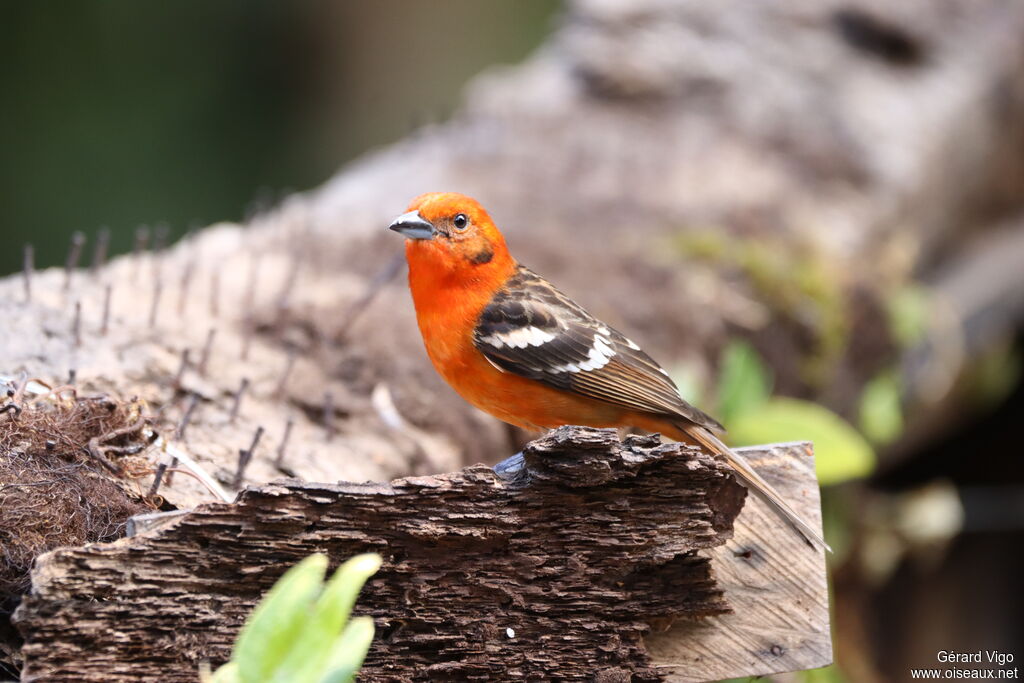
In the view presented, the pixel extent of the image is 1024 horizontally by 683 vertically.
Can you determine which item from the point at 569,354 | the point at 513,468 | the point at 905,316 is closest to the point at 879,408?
the point at 905,316

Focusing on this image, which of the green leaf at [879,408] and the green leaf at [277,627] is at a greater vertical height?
the green leaf at [879,408]

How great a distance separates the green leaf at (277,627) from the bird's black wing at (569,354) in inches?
65.8

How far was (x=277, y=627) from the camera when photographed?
175 cm

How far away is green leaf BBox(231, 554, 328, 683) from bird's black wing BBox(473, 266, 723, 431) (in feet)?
5.49

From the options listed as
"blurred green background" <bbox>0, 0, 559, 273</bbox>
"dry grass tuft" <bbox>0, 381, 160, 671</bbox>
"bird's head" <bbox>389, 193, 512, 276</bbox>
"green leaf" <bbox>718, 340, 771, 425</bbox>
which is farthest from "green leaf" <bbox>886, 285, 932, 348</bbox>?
"blurred green background" <bbox>0, 0, 559, 273</bbox>

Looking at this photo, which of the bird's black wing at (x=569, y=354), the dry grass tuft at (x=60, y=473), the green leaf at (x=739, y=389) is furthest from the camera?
the green leaf at (x=739, y=389)

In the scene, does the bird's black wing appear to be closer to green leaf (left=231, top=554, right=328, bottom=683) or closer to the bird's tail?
the bird's tail

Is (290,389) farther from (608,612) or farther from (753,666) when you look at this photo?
(753,666)

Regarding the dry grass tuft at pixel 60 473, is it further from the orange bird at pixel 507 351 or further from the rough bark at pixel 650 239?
the orange bird at pixel 507 351

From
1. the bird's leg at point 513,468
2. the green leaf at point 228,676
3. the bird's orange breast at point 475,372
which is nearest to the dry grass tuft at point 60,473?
the green leaf at point 228,676

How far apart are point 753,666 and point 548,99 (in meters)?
5.30

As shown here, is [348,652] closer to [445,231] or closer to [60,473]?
[60,473]

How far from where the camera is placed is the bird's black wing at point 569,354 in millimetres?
3381

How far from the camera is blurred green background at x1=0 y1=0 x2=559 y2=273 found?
11195mm
